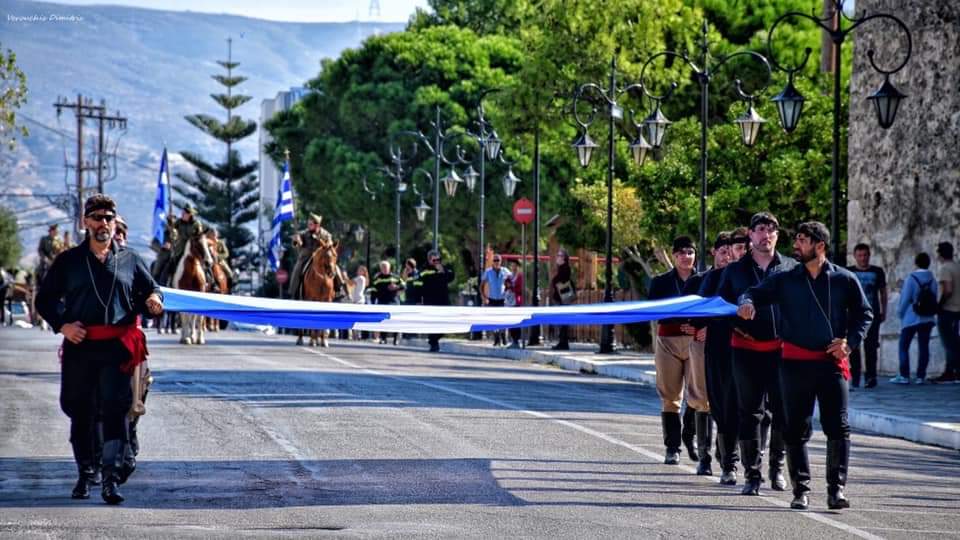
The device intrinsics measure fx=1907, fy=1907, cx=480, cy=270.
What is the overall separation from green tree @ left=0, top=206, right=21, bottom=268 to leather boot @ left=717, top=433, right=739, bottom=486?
13058cm

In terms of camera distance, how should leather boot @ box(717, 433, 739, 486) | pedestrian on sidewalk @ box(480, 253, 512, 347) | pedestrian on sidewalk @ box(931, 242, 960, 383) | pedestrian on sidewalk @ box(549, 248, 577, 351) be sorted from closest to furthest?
leather boot @ box(717, 433, 739, 486), pedestrian on sidewalk @ box(931, 242, 960, 383), pedestrian on sidewalk @ box(549, 248, 577, 351), pedestrian on sidewalk @ box(480, 253, 512, 347)

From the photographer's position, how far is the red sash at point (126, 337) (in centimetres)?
1300

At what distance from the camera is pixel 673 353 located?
16.0m

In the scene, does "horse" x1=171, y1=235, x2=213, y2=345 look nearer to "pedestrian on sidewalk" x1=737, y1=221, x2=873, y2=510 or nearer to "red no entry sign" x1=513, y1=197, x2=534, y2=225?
"red no entry sign" x1=513, y1=197, x2=534, y2=225

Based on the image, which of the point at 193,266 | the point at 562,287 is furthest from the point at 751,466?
the point at 562,287

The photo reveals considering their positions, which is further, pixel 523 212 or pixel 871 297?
pixel 523 212

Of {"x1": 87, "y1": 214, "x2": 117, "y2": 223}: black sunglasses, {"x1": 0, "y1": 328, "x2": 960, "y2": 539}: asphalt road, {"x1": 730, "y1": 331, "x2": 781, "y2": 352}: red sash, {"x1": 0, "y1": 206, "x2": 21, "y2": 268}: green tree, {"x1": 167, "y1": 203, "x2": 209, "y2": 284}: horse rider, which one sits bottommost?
{"x1": 0, "y1": 328, "x2": 960, "y2": 539}: asphalt road

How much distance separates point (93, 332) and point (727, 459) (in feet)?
16.3

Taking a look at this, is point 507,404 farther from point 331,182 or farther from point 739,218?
point 331,182

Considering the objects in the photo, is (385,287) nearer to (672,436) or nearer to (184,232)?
(184,232)

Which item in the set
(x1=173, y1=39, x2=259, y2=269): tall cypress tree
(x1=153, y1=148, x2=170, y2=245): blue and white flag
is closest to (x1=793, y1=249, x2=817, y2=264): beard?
(x1=153, y1=148, x2=170, y2=245): blue and white flag

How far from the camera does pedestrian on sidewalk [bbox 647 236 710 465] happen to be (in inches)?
628

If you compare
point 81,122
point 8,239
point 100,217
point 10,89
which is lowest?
point 100,217

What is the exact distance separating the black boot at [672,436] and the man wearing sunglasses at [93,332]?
4883mm
